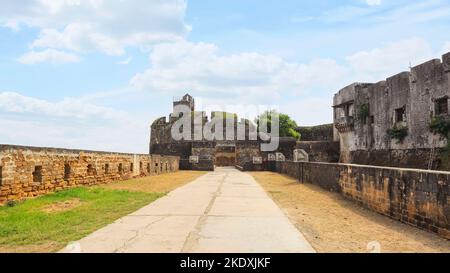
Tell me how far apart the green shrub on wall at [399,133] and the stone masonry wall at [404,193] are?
12377 mm

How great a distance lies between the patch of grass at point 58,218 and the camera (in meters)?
5.41

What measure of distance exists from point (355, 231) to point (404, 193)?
1.43 meters

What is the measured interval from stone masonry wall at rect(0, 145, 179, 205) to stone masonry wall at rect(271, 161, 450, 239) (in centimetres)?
773

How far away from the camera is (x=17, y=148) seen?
8.96m

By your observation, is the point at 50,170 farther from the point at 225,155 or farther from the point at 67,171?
the point at 225,155

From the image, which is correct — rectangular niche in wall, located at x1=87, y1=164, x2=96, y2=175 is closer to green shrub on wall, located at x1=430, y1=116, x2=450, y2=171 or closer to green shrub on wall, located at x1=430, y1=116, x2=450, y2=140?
green shrub on wall, located at x1=430, y1=116, x2=450, y2=171

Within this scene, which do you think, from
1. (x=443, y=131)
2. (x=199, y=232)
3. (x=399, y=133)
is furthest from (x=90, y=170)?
(x=399, y=133)

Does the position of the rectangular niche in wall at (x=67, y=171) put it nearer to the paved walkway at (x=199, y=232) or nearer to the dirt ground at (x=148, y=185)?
the dirt ground at (x=148, y=185)

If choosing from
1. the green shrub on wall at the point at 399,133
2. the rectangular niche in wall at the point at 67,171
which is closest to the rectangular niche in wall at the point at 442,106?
the green shrub on wall at the point at 399,133

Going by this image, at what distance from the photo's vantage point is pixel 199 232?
5727mm

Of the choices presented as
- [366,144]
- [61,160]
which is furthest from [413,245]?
[366,144]

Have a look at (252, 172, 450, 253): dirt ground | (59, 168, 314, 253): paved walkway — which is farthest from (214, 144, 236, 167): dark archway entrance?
(59, 168, 314, 253): paved walkway
